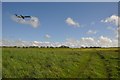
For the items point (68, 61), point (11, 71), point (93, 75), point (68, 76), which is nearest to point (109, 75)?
point (93, 75)

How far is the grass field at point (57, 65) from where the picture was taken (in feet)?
177

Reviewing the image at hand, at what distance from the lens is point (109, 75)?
5434 cm

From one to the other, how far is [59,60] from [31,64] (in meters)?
5.74

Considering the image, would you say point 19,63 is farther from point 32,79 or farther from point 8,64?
point 32,79

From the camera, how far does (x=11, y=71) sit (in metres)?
56.3

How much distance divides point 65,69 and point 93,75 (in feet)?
19.4

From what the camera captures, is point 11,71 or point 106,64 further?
point 106,64

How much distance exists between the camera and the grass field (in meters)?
54.0

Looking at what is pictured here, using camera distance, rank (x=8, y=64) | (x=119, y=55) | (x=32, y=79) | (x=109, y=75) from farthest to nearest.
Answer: (x=119, y=55)
(x=8, y=64)
(x=109, y=75)
(x=32, y=79)

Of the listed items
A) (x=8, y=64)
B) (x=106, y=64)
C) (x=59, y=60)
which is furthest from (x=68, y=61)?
(x=8, y=64)

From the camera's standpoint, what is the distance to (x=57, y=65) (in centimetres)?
5972

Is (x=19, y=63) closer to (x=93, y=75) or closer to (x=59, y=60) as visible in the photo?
(x=59, y=60)

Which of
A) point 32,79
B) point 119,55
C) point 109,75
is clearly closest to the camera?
point 32,79

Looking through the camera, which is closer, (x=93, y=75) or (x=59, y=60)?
(x=93, y=75)
